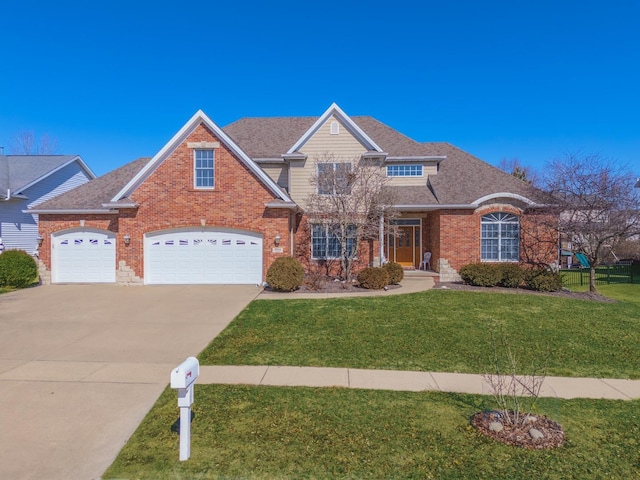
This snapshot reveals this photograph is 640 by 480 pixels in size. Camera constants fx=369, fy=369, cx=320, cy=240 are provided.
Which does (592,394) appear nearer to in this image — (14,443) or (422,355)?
(422,355)

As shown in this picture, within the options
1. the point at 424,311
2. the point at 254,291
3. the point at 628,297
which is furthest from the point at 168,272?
the point at 628,297

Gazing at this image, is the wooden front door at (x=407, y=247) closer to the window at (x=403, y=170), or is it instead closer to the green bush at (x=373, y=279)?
the window at (x=403, y=170)

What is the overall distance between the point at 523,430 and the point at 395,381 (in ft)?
6.44

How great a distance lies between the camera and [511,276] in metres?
14.9

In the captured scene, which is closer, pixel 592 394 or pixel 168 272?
pixel 592 394

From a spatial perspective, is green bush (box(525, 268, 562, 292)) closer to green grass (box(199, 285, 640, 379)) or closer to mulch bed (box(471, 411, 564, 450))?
green grass (box(199, 285, 640, 379))

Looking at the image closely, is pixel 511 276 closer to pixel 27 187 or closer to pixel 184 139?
pixel 184 139

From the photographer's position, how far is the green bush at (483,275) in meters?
15.1

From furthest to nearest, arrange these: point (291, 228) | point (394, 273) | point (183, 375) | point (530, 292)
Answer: point (291, 228) < point (394, 273) < point (530, 292) < point (183, 375)

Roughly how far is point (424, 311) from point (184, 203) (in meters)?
10.6

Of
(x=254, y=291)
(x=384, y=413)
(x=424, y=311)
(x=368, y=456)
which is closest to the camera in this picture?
(x=368, y=456)

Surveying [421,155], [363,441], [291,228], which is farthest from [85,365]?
[421,155]

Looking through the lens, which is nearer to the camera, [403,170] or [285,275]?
[285,275]

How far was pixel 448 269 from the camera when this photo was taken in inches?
674
